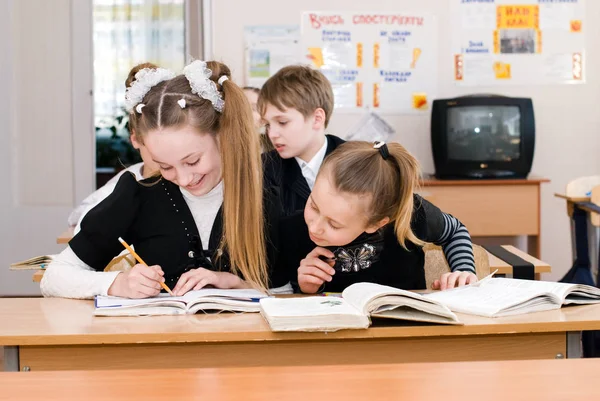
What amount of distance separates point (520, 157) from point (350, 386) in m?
4.29

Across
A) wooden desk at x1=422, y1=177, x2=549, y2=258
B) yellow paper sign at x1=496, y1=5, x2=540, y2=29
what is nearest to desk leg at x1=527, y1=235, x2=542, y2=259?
wooden desk at x1=422, y1=177, x2=549, y2=258

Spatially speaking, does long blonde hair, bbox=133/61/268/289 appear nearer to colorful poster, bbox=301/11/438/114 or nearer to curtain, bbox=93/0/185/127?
colorful poster, bbox=301/11/438/114

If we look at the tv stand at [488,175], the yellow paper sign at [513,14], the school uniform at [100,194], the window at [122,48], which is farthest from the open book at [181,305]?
the window at [122,48]

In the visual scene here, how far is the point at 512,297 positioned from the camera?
1.73 metres

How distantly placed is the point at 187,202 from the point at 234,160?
20cm

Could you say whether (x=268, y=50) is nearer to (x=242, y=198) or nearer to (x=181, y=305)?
(x=242, y=198)

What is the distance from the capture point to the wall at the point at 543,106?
5500 mm

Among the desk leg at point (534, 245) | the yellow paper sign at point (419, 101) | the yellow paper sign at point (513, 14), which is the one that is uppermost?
the yellow paper sign at point (513, 14)

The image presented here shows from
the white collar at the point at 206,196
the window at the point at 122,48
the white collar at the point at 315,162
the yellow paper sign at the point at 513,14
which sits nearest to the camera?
the white collar at the point at 206,196

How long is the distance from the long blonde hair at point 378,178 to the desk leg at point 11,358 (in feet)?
2.49

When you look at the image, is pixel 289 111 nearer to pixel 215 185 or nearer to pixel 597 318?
pixel 215 185

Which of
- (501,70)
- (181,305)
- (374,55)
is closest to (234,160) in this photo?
(181,305)

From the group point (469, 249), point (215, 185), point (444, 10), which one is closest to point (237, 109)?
point (215, 185)

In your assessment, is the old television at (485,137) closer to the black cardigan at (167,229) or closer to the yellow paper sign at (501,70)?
the yellow paper sign at (501,70)
